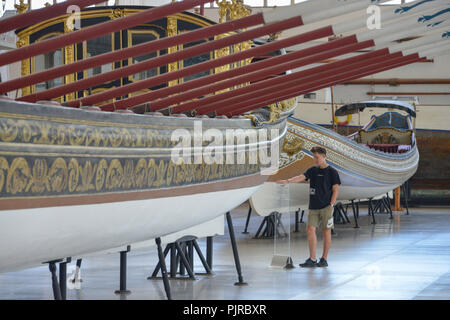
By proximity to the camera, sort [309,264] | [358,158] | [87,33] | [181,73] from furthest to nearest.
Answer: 1. [358,158]
2. [309,264]
3. [181,73]
4. [87,33]

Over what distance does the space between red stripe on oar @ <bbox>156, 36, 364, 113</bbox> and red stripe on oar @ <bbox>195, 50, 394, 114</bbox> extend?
0.58ft

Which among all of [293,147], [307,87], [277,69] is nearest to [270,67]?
[277,69]

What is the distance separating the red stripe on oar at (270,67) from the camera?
5.59m

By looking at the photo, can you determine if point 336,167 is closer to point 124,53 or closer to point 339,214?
point 339,214

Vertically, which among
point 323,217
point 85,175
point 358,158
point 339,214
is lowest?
point 339,214

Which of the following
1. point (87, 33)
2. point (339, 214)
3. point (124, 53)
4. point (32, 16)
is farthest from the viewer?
point (339, 214)

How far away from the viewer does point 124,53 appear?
14.1ft

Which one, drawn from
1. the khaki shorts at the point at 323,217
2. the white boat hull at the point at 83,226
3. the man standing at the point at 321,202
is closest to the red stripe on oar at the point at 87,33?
the white boat hull at the point at 83,226

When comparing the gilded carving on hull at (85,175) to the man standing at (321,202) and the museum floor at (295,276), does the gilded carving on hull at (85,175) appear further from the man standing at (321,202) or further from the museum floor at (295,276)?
the man standing at (321,202)

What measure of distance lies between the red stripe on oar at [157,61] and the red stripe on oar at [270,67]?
2.45ft

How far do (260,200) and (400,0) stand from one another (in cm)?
1537

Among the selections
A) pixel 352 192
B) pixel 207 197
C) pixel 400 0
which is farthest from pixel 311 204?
pixel 400 0

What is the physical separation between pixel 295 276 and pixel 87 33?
175 inches

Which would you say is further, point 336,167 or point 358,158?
point 358,158
